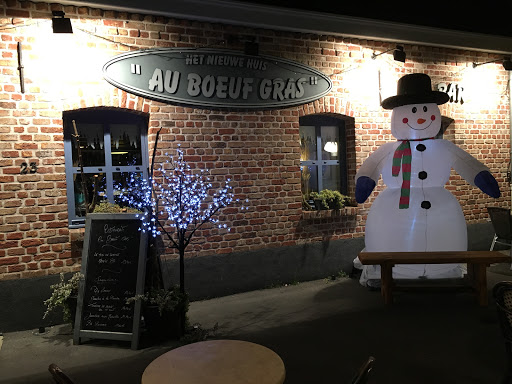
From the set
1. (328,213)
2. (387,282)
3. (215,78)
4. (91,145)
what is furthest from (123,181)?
(387,282)

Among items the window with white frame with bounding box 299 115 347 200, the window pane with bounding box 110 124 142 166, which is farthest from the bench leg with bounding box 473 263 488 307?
the window pane with bounding box 110 124 142 166

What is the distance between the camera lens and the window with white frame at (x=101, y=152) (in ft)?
16.1

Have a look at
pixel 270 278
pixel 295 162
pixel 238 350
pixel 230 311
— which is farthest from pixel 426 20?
pixel 238 350

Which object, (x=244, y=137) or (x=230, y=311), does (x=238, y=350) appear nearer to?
(x=230, y=311)

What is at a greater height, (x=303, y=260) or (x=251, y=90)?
(x=251, y=90)

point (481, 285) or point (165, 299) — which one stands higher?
point (165, 299)

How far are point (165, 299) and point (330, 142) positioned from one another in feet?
12.1

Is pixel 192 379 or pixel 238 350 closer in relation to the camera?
pixel 192 379

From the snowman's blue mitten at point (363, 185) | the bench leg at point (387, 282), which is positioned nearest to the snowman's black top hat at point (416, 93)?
the snowman's blue mitten at point (363, 185)

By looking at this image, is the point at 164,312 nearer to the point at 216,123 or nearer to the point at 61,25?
the point at 216,123

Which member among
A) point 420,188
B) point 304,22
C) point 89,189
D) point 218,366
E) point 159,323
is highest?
point 304,22

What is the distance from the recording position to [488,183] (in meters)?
4.67

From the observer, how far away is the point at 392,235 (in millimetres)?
4918

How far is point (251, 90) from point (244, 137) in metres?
0.63
